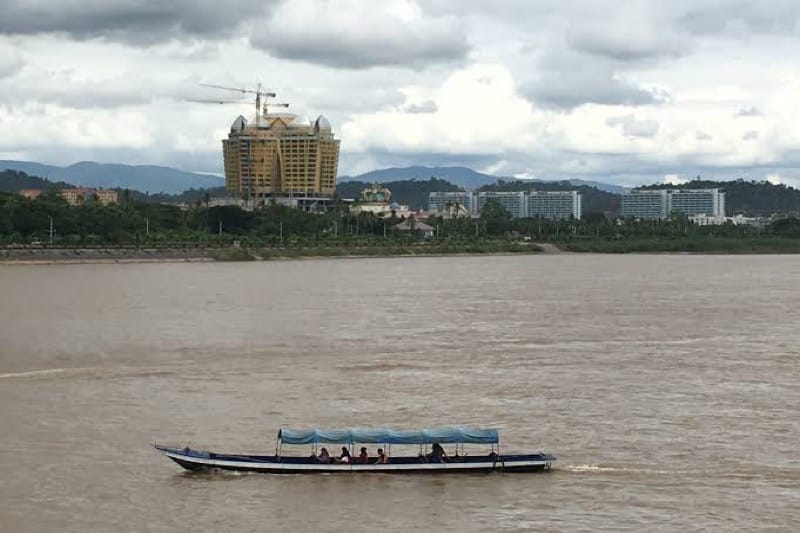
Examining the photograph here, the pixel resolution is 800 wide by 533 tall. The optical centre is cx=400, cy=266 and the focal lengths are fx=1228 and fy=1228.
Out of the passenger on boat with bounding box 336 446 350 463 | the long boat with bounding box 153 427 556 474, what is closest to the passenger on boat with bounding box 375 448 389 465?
the long boat with bounding box 153 427 556 474

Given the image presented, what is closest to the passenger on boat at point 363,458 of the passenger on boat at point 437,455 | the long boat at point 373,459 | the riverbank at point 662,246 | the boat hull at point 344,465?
the long boat at point 373,459

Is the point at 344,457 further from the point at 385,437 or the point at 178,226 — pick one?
the point at 178,226

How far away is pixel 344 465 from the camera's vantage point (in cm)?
2925

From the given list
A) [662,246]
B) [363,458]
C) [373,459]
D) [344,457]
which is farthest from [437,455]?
[662,246]

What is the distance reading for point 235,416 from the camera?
36.4 metres

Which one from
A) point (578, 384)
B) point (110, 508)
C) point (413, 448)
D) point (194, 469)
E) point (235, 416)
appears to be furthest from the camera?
point (578, 384)

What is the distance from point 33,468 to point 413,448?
9.51 metres

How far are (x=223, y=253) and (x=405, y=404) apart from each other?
10915 centimetres

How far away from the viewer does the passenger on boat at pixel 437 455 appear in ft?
96.8

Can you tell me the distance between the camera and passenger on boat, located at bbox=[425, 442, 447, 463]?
96.8 feet

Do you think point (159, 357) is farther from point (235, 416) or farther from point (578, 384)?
point (578, 384)

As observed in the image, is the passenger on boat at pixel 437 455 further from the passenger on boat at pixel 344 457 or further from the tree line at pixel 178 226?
the tree line at pixel 178 226

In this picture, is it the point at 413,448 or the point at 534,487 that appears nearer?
the point at 534,487

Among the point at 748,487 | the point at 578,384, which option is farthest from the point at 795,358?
the point at 748,487
